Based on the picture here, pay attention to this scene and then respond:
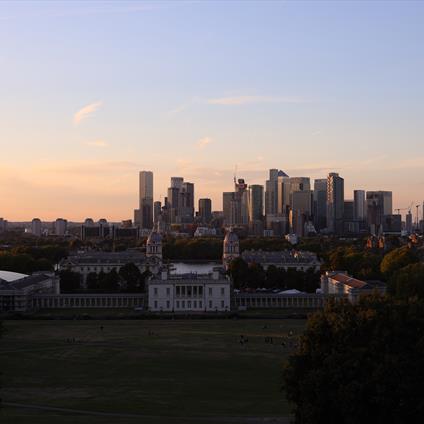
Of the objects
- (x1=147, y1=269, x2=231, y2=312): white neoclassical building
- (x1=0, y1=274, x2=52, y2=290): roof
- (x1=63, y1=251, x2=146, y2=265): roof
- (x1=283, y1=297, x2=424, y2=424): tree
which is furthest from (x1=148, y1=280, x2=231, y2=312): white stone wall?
(x1=283, y1=297, x2=424, y2=424): tree

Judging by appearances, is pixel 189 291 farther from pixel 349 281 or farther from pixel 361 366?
pixel 361 366

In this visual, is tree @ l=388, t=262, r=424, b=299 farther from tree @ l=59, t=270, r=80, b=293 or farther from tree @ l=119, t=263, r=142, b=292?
tree @ l=59, t=270, r=80, b=293

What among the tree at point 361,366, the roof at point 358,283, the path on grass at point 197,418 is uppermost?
the roof at point 358,283

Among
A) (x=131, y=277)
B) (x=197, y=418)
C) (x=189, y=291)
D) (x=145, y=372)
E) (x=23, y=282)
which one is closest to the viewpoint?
(x=197, y=418)

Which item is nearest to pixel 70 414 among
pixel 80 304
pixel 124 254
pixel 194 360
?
pixel 194 360

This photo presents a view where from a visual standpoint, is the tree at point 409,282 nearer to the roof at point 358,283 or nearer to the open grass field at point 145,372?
the roof at point 358,283

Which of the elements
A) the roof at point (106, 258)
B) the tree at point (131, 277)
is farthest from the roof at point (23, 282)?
the roof at point (106, 258)

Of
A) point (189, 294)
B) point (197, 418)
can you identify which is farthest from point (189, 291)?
point (197, 418)
